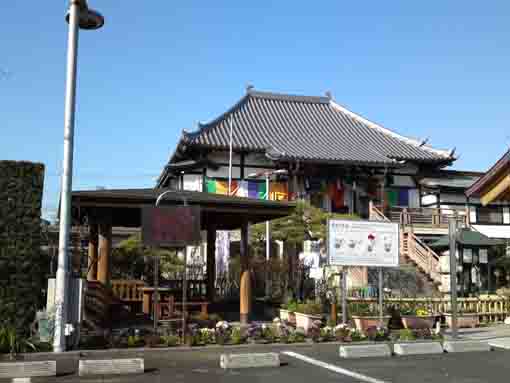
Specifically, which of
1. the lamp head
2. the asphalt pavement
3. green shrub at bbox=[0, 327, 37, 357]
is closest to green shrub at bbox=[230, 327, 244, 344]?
the asphalt pavement

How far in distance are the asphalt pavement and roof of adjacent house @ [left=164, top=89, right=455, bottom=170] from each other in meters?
18.6

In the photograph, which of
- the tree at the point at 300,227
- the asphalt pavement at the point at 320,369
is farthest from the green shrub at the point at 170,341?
the tree at the point at 300,227

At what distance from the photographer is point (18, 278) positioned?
1038cm

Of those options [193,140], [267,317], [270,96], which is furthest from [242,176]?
[267,317]

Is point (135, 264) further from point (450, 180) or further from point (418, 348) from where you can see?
point (450, 180)

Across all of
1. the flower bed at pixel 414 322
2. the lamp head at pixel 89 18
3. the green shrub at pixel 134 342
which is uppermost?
the lamp head at pixel 89 18

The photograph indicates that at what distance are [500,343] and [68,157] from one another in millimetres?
9472

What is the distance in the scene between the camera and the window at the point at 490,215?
3192 cm

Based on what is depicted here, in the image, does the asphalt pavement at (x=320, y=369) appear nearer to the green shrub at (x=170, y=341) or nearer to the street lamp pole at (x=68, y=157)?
the green shrub at (x=170, y=341)

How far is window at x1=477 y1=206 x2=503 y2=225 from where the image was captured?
31.9 meters

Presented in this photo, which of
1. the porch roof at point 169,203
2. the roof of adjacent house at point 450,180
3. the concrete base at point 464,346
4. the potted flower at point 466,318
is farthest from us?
the roof of adjacent house at point 450,180

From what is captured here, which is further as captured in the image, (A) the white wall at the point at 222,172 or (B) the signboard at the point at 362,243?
(A) the white wall at the point at 222,172

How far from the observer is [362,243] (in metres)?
13.5

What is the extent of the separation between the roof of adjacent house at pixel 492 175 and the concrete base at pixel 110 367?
20.3 ft
